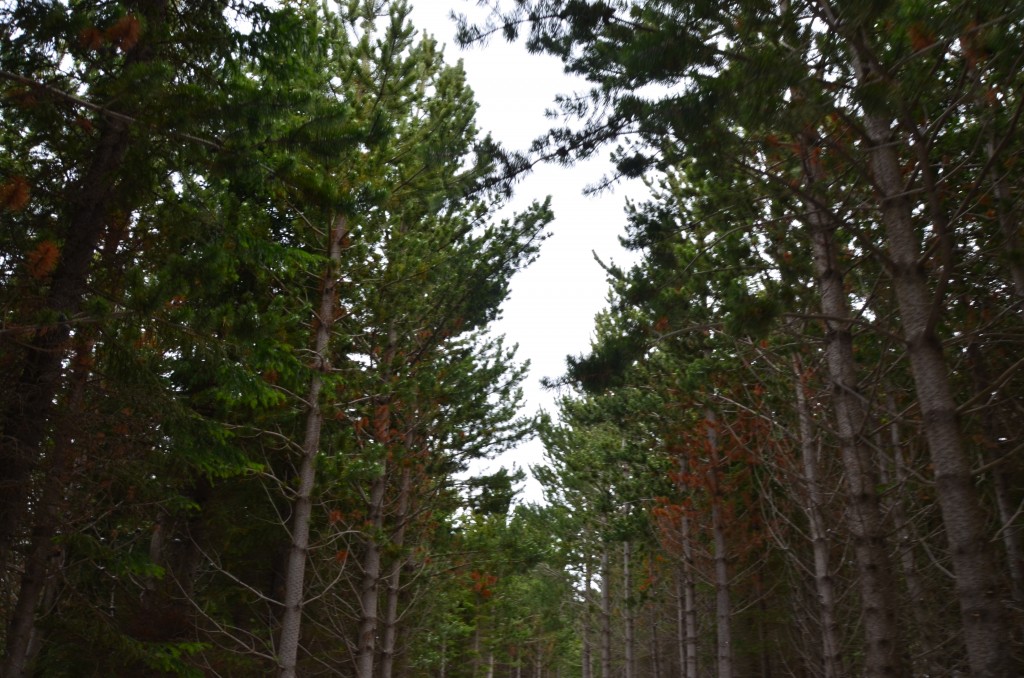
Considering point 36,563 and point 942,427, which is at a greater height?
point 942,427

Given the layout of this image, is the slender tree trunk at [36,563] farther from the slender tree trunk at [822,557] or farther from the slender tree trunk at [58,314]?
the slender tree trunk at [822,557]

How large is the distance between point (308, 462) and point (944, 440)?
8.18m

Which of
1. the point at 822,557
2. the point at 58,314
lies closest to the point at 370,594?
the point at 822,557

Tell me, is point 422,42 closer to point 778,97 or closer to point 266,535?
point 266,535

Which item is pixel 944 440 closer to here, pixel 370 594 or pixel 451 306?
pixel 451 306

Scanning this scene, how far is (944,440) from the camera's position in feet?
14.6

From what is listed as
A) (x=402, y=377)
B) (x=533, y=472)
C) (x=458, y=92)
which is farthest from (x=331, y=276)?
(x=533, y=472)

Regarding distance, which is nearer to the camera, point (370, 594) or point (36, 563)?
point (36, 563)

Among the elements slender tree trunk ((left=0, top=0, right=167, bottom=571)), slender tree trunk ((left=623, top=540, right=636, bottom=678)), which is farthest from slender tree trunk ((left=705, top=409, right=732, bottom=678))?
slender tree trunk ((left=623, top=540, right=636, bottom=678))

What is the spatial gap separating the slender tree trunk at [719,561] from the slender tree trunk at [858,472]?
6211 mm

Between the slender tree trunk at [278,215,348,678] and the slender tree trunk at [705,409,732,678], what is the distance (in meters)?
6.17

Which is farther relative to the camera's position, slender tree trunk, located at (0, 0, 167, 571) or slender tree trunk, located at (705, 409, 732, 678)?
slender tree trunk, located at (705, 409, 732, 678)

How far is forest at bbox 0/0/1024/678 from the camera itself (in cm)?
498

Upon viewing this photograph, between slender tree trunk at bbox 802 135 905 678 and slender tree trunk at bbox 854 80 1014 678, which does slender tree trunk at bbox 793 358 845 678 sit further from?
slender tree trunk at bbox 854 80 1014 678
